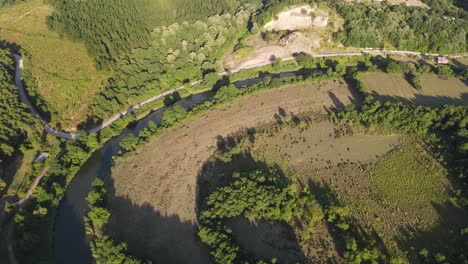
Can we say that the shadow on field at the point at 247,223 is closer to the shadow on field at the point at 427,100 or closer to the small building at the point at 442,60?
the shadow on field at the point at 427,100

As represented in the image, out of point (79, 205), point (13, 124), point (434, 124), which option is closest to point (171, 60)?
point (13, 124)

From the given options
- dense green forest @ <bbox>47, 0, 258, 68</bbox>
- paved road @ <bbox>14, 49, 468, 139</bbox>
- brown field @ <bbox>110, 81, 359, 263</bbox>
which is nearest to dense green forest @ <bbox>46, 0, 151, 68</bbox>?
dense green forest @ <bbox>47, 0, 258, 68</bbox>

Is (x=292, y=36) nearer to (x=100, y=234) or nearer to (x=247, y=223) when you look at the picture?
(x=247, y=223)

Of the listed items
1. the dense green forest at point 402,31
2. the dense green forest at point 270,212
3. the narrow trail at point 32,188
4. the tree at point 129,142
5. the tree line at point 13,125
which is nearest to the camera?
the dense green forest at point 270,212

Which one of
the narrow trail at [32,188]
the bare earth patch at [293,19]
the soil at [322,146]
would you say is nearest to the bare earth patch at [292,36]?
the bare earth patch at [293,19]

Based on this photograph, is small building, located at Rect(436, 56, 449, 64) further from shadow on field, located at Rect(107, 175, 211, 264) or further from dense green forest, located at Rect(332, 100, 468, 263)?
shadow on field, located at Rect(107, 175, 211, 264)

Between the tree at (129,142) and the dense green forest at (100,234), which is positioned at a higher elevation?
the tree at (129,142)
